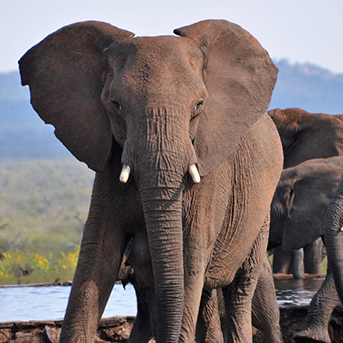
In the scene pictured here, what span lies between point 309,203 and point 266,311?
3607 millimetres

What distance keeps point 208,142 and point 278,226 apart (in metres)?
5.74

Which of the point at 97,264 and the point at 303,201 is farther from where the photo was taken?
the point at 303,201

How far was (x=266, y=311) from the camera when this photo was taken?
19.4 ft

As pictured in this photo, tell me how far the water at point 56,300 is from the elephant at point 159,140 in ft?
6.89

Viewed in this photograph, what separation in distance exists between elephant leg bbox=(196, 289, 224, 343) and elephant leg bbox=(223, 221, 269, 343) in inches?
3.8

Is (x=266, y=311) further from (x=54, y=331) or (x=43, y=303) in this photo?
(x=43, y=303)

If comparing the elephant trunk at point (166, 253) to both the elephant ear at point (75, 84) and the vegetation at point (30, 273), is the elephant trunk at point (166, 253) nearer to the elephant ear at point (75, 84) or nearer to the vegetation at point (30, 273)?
the elephant ear at point (75, 84)

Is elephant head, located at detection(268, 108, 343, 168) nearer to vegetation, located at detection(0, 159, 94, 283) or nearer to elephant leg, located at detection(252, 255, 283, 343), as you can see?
elephant leg, located at detection(252, 255, 283, 343)

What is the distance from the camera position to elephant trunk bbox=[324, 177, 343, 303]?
6664 mm

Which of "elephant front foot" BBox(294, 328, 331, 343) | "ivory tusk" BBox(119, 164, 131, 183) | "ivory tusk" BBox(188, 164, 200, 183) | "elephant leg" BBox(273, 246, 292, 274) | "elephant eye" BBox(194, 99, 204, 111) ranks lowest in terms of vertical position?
"elephant leg" BBox(273, 246, 292, 274)

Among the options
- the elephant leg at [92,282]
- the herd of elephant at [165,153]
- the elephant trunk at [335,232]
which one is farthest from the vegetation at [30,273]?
the elephant leg at [92,282]

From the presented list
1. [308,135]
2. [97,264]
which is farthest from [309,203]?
[97,264]

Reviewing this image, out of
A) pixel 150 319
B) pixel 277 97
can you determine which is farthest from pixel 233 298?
pixel 277 97

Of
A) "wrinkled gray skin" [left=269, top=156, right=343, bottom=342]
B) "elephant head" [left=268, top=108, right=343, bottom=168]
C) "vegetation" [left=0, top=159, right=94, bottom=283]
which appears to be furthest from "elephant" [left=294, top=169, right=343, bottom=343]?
"vegetation" [left=0, top=159, right=94, bottom=283]
